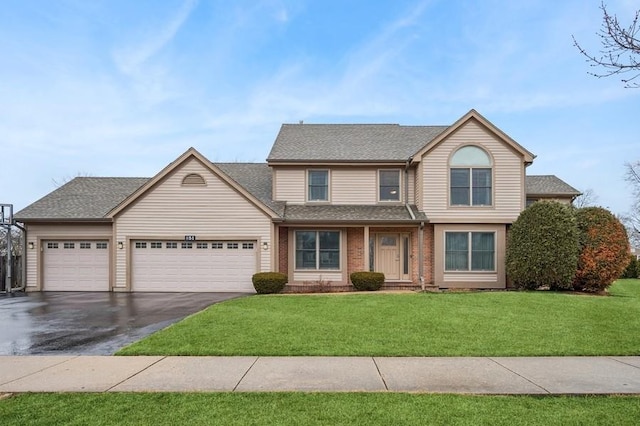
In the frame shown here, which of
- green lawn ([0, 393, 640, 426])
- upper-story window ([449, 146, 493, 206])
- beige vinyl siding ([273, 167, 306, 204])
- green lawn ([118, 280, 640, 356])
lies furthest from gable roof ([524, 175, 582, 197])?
green lawn ([0, 393, 640, 426])

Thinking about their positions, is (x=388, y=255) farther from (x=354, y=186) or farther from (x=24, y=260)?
(x=24, y=260)

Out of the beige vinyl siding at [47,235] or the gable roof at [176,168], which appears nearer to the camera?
the gable roof at [176,168]

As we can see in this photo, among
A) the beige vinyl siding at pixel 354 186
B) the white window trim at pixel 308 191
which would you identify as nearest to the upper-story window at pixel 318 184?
the white window trim at pixel 308 191

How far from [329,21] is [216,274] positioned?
37.1 feet

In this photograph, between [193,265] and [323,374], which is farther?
[193,265]

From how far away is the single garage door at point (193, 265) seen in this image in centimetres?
1727

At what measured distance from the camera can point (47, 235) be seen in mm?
17844

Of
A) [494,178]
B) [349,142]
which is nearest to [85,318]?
[349,142]

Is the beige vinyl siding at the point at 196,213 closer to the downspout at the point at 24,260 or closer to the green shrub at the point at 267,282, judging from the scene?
the green shrub at the point at 267,282

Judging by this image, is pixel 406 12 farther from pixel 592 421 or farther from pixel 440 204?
pixel 592 421

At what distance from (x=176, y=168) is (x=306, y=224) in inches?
233

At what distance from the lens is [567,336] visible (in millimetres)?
8211

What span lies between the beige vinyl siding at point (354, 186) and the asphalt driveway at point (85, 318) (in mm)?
6334

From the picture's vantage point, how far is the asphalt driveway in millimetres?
7925
